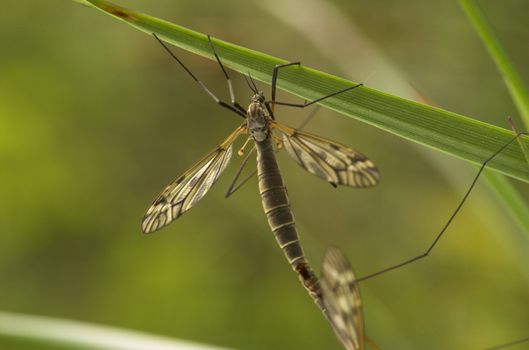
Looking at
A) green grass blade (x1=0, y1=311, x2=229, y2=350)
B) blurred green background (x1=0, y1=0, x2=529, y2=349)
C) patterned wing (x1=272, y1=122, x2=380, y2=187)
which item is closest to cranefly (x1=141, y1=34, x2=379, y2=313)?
patterned wing (x1=272, y1=122, x2=380, y2=187)

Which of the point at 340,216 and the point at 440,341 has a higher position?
the point at 340,216

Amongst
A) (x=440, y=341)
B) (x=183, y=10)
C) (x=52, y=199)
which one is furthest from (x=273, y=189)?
(x=183, y=10)

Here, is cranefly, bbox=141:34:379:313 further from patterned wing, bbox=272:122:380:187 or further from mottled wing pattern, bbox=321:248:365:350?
mottled wing pattern, bbox=321:248:365:350

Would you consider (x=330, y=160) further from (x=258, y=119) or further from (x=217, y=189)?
(x=217, y=189)

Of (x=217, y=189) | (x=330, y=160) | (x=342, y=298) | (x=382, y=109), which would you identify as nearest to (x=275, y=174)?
(x=330, y=160)

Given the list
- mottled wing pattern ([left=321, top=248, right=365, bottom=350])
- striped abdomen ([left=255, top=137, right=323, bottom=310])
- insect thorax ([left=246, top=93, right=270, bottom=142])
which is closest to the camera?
mottled wing pattern ([left=321, top=248, right=365, bottom=350])

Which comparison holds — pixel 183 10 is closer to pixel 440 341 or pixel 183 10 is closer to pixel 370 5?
pixel 370 5
